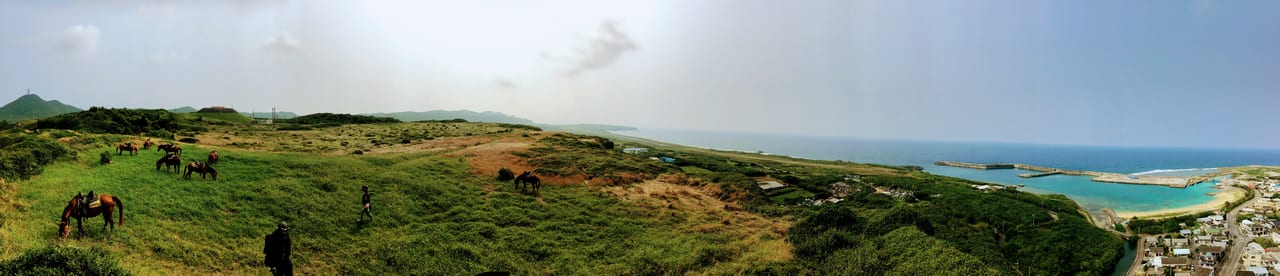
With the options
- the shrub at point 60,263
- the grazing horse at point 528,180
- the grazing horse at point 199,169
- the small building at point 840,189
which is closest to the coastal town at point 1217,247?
the small building at point 840,189

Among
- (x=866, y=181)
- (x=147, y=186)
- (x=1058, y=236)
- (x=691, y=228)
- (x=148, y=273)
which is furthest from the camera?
(x=866, y=181)

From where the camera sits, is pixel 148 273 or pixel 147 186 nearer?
pixel 148 273

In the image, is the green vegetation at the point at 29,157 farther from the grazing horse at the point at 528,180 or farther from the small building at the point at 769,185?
the small building at the point at 769,185

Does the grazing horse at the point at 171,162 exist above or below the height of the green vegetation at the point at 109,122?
below

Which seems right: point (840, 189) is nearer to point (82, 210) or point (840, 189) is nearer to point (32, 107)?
point (82, 210)

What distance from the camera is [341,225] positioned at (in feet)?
42.0

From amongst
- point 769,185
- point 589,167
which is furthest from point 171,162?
point 769,185

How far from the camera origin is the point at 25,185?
10.5 meters

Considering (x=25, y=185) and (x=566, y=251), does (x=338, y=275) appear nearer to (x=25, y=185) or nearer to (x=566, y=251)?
(x=566, y=251)

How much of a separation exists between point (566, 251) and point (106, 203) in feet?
32.7

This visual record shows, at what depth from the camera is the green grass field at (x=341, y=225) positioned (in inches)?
374

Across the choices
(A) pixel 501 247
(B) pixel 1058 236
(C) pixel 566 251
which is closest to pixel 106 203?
(A) pixel 501 247

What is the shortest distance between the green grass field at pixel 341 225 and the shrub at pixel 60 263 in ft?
3.36

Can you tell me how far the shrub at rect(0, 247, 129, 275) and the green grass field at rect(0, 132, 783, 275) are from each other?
1.02 m
